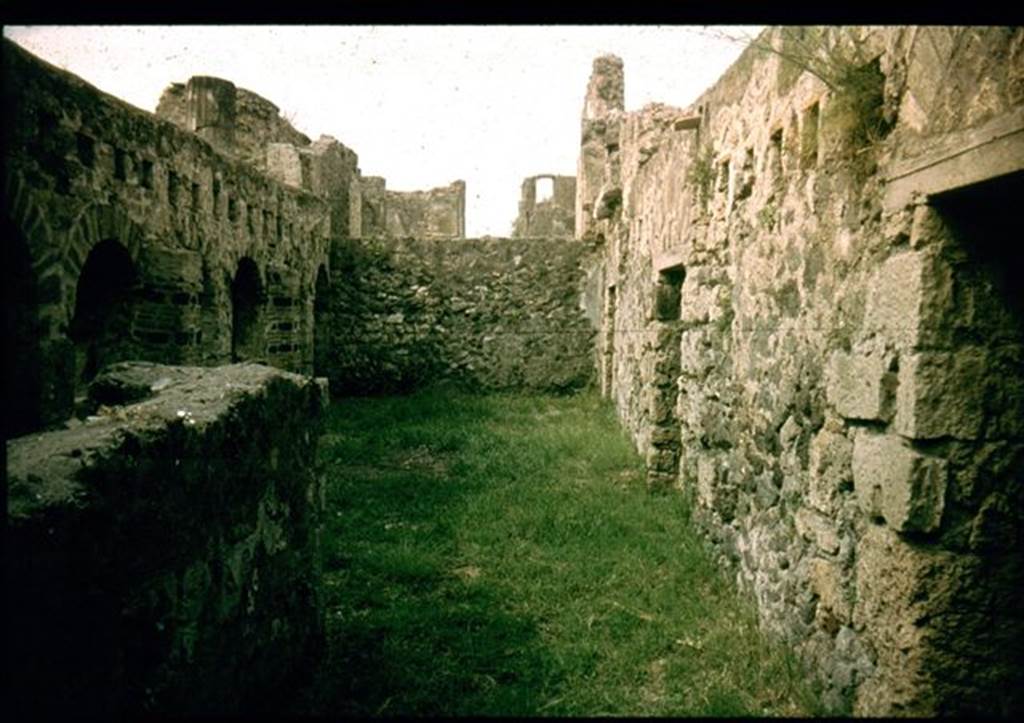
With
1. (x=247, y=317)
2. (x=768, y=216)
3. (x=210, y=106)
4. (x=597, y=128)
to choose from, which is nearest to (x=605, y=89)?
(x=597, y=128)

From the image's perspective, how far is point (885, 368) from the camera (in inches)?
92.1

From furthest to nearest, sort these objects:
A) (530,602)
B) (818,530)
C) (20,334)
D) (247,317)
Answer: (247,317) < (20,334) < (530,602) < (818,530)

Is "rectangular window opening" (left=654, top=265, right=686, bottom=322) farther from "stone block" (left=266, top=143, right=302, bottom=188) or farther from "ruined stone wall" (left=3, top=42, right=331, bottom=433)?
"stone block" (left=266, top=143, right=302, bottom=188)

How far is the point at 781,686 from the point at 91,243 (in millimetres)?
5078

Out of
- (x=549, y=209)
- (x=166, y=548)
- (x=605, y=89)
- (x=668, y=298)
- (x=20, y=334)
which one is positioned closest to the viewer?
(x=166, y=548)

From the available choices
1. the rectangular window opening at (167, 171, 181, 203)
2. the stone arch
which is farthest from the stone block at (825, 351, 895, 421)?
the rectangular window opening at (167, 171, 181, 203)

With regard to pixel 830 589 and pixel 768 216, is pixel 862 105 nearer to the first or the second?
pixel 768 216

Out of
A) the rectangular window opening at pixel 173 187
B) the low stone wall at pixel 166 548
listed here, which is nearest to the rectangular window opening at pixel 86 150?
the rectangular window opening at pixel 173 187

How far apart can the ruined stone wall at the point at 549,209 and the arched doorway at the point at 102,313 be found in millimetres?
17115

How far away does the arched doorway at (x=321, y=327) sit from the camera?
11820 millimetres

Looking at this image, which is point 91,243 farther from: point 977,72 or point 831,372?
point 977,72

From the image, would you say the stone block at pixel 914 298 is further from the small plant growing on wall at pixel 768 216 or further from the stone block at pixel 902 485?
the small plant growing on wall at pixel 768 216

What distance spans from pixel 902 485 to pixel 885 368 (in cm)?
39

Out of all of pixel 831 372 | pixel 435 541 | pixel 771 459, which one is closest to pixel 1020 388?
pixel 831 372
